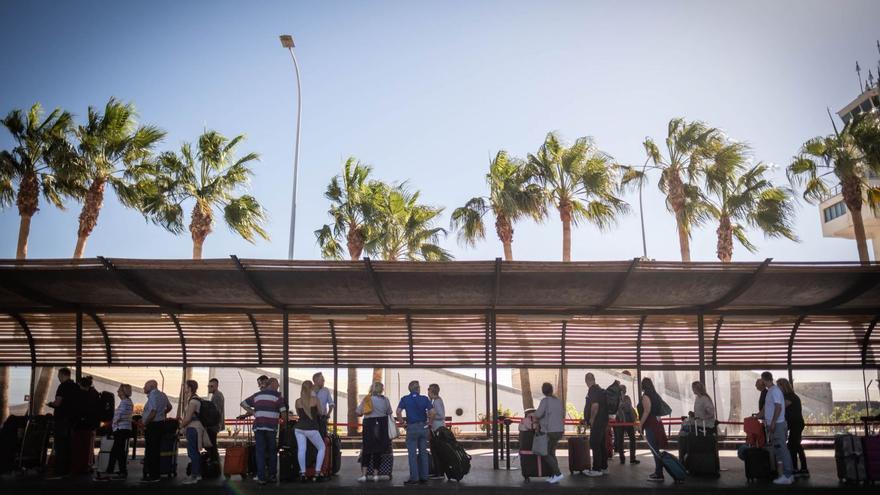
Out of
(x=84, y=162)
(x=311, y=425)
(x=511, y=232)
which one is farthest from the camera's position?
(x=511, y=232)

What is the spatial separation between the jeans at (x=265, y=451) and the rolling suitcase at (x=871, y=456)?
923 cm

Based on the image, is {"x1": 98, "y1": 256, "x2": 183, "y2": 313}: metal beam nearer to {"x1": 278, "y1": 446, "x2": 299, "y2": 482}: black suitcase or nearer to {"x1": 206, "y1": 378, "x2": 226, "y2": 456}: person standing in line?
{"x1": 206, "y1": 378, "x2": 226, "y2": 456}: person standing in line

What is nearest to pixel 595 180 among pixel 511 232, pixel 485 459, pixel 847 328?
pixel 511 232

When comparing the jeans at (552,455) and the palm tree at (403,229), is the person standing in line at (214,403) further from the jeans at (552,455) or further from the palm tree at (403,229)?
the palm tree at (403,229)

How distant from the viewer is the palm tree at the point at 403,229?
2652 cm

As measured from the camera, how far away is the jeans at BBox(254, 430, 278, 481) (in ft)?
36.0

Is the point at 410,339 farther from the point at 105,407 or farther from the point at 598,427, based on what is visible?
the point at 105,407

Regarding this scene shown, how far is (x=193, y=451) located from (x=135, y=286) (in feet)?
10.8

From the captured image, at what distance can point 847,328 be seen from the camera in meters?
15.2

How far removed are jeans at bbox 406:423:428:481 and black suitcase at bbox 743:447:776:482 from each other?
17.0ft

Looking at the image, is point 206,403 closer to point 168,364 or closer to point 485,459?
point 168,364

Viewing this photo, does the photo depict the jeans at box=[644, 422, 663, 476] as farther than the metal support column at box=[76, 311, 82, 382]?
No

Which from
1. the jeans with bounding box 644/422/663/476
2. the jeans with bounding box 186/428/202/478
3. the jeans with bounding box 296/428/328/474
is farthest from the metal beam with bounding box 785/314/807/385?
the jeans with bounding box 186/428/202/478

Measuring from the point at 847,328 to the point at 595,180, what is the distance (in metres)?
11.2
